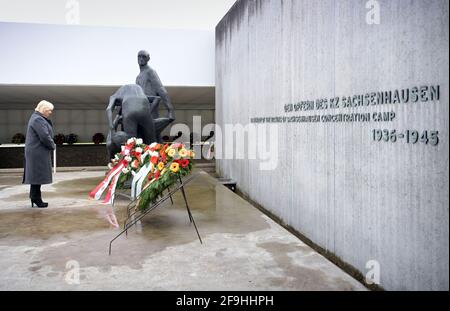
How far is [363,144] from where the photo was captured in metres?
3.33

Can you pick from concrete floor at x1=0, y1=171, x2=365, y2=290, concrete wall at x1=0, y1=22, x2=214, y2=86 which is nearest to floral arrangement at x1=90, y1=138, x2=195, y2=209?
concrete floor at x1=0, y1=171, x2=365, y2=290

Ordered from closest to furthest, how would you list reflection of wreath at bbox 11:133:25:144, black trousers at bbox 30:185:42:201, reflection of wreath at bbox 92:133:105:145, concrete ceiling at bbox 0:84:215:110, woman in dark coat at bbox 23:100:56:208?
1. woman in dark coat at bbox 23:100:56:208
2. black trousers at bbox 30:185:42:201
3. concrete ceiling at bbox 0:84:215:110
4. reflection of wreath at bbox 11:133:25:144
5. reflection of wreath at bbox 92:133:105:145

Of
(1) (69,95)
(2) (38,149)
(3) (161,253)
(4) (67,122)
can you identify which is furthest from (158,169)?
(4) (67,122)

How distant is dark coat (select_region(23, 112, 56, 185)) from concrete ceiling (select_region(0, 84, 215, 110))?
5.04 metres

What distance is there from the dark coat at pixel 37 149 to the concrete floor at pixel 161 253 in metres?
0.47

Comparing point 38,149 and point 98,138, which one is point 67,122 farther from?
point 38,149

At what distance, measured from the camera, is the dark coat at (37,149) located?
567 cm

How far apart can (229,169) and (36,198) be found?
405cm

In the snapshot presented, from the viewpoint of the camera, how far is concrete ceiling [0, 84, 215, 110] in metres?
10.8

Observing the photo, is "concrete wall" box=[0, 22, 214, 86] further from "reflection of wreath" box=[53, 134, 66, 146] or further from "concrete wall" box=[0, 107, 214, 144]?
"concrete wall" box=[0, 107, 214, 144]

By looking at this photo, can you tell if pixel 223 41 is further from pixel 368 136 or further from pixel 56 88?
pixel 368 136

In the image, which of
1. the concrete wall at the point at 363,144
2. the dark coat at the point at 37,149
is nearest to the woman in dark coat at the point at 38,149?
the dark coat at the point at 37,149

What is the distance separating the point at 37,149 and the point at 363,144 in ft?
14.4
